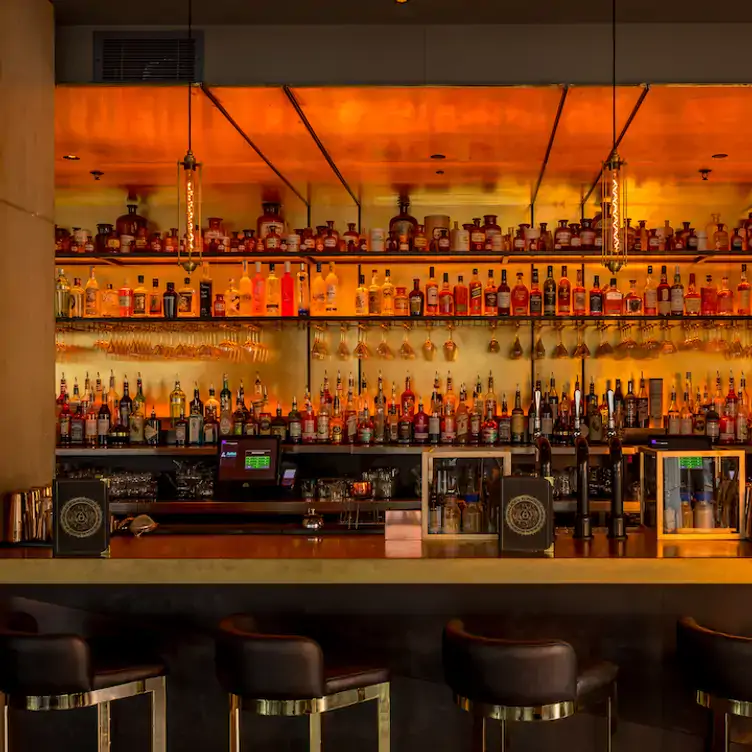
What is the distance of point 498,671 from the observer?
240cm

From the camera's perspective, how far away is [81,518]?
9.67 feet

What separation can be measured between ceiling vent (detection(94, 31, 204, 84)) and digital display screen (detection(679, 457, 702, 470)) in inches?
98.1

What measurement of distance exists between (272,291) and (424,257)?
994mm

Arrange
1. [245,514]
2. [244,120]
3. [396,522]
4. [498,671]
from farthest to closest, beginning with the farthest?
1. [245,514]
2. [244,120]
3. [396,522]
4. [498,671]

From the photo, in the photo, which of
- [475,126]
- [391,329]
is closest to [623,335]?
[391,329]

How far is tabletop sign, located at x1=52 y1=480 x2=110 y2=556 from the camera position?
9.61 feet

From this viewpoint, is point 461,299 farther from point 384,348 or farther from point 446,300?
point 384,348

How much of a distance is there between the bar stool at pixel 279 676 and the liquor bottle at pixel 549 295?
10.6ft

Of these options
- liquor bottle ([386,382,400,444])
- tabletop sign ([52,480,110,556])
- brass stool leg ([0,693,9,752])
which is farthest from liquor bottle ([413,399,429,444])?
brass stool leg ([0,693,9,752])

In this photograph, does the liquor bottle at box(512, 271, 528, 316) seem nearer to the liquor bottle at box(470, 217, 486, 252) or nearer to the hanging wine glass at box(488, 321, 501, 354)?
the hanging wine glass at box(488, 321, 501, 354)

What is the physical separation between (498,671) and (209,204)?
4247 mm

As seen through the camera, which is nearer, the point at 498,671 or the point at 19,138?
the point at 498,671

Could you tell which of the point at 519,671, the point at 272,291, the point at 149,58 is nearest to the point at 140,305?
the point at 272,291

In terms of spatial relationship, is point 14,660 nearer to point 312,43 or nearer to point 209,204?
point 312,43
